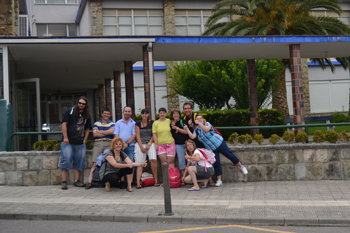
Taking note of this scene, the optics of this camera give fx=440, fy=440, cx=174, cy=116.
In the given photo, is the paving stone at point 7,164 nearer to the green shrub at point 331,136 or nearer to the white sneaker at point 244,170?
the white sneaker at point 244,170

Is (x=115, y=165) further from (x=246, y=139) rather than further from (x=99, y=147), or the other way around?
(x=246, y=139)

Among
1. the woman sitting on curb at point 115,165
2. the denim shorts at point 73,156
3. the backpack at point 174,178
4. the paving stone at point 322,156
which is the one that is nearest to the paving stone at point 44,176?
the denim shorts at point 73,156

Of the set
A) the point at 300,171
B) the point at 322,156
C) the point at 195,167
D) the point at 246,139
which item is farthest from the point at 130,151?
the point at 322,156

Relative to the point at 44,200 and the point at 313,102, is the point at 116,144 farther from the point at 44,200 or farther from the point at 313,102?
the point at 313,102

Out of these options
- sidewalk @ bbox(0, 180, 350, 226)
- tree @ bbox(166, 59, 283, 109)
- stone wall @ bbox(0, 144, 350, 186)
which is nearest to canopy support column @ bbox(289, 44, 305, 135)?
stone wall @ bbox(0, 144, 350, 186)

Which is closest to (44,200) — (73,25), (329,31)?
(329,31)

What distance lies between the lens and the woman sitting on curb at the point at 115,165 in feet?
30.0

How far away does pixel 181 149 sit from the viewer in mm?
9805

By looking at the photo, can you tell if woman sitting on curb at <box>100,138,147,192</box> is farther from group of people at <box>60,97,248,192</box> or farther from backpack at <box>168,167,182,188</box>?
backpack at <box>168,167,182,188</box>

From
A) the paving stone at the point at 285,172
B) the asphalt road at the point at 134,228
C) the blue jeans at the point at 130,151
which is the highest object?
the blue jeans at the point at 130,151

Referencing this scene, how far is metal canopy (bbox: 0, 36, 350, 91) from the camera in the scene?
12.2 m

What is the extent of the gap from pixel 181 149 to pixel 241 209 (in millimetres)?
2824

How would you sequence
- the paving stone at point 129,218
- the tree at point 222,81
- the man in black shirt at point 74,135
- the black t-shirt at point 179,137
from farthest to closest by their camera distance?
the tree at point 222,81
the black t-shirt at point 179,137
the man in black shirt at point 74,135
the paving stone at point 129,218

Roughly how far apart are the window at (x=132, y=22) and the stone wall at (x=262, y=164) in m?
20.6
